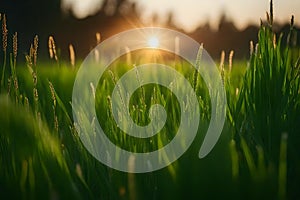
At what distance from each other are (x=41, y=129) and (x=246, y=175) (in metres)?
0.44

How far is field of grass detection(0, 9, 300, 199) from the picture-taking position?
0.86m

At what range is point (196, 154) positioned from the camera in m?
0.92

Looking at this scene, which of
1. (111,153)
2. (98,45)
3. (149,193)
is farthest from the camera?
(98,45)

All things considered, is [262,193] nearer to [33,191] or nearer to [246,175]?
[246,175]

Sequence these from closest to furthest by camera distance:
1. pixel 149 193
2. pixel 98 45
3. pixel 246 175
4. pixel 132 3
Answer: pixel 246 175 < pixel 149 193 < pixel 98 45 < pixel 132 3

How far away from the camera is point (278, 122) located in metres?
1.24

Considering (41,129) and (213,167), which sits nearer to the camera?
(213,167)

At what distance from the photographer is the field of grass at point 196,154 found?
33.7 inches

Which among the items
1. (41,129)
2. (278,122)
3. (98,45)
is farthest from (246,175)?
(98,45)

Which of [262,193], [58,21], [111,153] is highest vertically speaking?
[58,21]

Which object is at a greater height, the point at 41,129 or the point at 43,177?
the point at 41,129

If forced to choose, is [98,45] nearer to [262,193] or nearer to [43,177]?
[43,177]

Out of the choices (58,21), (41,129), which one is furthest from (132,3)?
(41,129)

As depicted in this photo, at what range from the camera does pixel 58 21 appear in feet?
40.0
